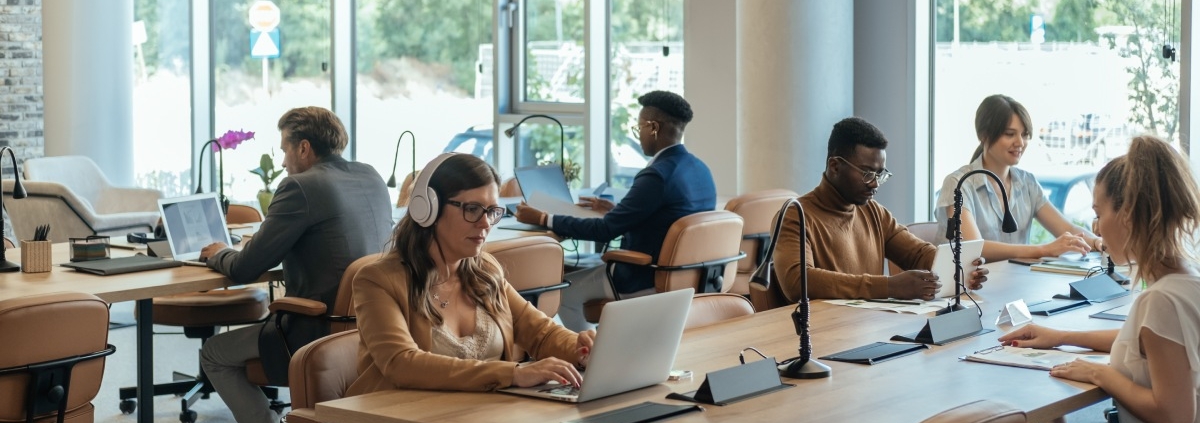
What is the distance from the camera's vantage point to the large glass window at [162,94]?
1043 cm

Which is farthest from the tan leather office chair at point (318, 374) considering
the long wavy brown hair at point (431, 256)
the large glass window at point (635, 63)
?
the large glass window at point (635, 63)

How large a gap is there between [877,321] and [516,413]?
1334mm

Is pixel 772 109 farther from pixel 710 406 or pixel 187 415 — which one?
pixel 710 406

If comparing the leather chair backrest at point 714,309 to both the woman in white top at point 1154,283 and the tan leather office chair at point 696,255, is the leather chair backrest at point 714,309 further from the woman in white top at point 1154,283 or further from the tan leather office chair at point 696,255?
the tan leather office chair at point 696,255

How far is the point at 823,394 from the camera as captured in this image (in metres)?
2.62

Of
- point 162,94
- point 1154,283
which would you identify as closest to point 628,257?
point 1154,283

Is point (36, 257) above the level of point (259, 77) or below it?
below

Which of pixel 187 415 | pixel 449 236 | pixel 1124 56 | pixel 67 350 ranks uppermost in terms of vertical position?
pixel 1124 56

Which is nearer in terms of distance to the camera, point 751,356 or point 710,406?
point 710,406

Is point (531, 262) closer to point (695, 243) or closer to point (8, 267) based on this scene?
point (695, 243)

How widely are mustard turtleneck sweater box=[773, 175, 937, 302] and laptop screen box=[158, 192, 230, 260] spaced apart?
2.05 meters

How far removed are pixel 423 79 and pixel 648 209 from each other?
14.3ft

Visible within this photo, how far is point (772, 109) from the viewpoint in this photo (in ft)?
21.3

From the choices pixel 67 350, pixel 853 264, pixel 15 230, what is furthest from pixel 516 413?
pixel 15 230
